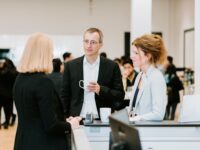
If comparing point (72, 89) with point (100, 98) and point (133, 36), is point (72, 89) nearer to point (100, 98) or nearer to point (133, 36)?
point (100, 98)

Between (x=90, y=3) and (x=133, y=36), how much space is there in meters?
5.52

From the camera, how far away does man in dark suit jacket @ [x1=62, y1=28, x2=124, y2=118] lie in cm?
375

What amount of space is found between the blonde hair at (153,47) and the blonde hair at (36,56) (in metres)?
0.80

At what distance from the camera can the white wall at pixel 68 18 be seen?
41.3 ft

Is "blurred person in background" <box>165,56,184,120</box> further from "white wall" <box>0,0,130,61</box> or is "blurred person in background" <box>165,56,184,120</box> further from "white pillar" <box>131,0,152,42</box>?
"white wall" <box>0,0,130,61</box>

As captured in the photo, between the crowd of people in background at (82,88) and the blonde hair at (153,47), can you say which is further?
the blonde hair at (153,47)

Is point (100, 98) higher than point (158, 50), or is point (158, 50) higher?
point (158, 50)

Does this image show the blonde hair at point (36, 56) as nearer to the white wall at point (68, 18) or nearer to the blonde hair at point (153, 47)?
the blonde hair at point (153, 47)

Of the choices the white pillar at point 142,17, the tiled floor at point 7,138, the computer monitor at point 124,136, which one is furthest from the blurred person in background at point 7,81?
the computer monitor at point 124,136

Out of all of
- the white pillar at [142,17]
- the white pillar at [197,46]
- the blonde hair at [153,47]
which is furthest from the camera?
the white pillar at [142,17]

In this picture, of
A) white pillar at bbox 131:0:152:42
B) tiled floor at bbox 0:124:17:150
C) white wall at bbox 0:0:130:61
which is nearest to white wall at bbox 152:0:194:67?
white wall at bbox 0:0:130:61

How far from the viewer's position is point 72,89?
12.6 feet

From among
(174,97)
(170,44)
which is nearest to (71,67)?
(174,97)

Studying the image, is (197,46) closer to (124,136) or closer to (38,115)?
(38,115)
